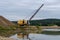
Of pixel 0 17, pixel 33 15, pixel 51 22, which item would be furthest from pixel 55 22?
pixel 0 17

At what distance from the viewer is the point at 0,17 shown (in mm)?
84938

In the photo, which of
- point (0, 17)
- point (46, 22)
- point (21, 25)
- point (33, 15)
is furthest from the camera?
point (46, 22)

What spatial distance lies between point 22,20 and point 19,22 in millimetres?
1274

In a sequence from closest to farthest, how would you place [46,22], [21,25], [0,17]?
[21,25] < [0,17] < [46,22]

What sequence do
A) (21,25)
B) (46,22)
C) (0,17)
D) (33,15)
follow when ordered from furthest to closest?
1. (46,22)
2. (33,15)
3. (0,17)
4. (21,25)

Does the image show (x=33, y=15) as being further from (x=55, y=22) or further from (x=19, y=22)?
(x=55, y=22)

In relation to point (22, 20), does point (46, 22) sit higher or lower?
lower

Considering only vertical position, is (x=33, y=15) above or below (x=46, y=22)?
above

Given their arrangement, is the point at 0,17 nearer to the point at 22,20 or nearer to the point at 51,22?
the point at 22,20

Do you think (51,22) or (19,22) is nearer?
(19,22)

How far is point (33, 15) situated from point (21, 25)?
61.8ft

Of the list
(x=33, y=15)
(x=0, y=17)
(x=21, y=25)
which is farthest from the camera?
(x=33, y=15)

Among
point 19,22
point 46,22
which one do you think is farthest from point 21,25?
point 46,22

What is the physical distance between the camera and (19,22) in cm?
7700
